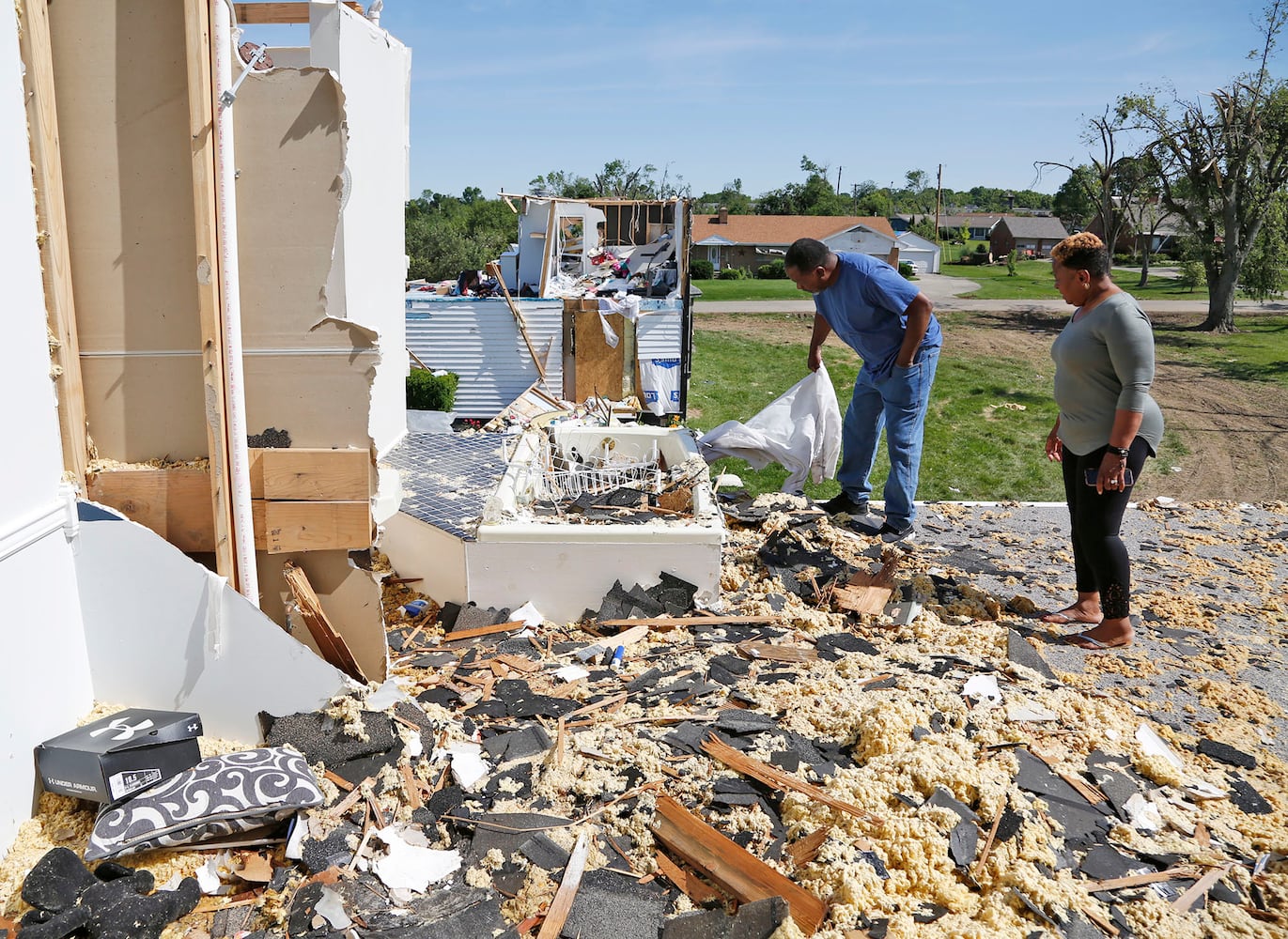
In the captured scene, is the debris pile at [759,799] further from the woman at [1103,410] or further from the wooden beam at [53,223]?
the wooden beam at [53,223]

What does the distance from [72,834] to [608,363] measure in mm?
10211

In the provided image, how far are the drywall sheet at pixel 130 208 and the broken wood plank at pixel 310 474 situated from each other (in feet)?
1.03

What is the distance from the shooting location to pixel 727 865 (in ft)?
8.94

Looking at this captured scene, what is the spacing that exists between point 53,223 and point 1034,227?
95272mm

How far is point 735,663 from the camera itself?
4.17m

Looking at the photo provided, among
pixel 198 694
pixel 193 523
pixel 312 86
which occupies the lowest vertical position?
pixel 198 694

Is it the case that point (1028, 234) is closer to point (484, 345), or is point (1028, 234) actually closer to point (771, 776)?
point (484, 345)

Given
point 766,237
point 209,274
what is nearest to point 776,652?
point 209,274

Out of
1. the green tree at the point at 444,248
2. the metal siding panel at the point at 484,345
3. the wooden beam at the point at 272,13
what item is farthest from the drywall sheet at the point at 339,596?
the green tree at the point at 444,248

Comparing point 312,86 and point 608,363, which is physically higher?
point 312,86

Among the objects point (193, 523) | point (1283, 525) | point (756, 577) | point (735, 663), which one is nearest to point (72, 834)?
point (193, 523)

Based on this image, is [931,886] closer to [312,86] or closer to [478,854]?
[478,854]

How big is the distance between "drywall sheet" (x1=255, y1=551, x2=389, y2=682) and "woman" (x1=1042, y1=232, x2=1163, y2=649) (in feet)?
10.8

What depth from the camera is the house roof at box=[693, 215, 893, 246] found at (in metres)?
63.6
